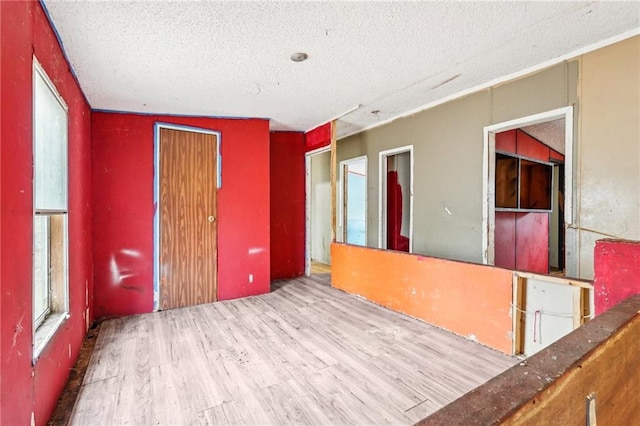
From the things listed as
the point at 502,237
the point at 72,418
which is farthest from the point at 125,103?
the point at 502,237

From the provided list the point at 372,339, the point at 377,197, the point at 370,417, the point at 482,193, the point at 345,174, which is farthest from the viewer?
the point at 345,174

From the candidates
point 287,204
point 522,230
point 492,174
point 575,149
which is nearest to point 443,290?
point 492,174

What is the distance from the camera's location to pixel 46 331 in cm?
184

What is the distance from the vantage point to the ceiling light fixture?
2381mm

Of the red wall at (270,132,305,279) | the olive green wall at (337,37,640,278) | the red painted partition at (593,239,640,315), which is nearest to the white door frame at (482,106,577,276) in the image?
the olive green wall at (337,37,640,278)

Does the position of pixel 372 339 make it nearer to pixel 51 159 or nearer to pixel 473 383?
pixel 473 383

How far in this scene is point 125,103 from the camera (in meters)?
3.25

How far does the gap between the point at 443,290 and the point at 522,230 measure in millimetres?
2388

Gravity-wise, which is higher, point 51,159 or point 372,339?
point 51,159

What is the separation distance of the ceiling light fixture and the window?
1663 mm

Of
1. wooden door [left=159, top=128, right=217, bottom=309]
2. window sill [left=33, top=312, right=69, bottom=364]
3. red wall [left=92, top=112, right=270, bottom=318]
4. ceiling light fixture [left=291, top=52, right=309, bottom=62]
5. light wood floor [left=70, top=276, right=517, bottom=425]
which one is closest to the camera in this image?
window sill [left=33, top=312, right=69, bottom=364]

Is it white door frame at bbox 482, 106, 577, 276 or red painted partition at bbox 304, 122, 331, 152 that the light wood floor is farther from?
red painted partition at bbox 304, 122, 331, 152

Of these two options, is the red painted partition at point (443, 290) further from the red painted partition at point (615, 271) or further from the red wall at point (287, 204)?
the red wall at point (287, 204)

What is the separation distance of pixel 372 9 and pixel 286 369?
257 centimetres
